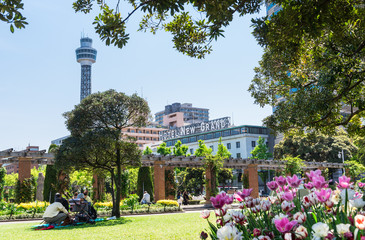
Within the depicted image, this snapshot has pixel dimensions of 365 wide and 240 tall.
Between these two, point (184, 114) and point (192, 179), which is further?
point (184, 114)

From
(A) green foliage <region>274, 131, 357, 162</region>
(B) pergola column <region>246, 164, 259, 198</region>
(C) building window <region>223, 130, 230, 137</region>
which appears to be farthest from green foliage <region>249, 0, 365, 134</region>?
(C) building window <region>223, 130, 230, 137</region>

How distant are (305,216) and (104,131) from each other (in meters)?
12.6

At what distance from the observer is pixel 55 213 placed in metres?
11.9

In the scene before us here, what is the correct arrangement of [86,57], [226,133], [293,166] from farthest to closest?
[86,57]
[226,133]
[293,166]

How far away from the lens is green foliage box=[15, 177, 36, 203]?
20.7 meters

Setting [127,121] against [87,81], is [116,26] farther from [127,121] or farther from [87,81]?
[87,81]

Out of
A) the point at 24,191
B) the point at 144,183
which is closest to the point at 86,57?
the point at 144,183

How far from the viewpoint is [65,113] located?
15.9 metres

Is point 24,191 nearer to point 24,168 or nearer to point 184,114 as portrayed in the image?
point 24,168

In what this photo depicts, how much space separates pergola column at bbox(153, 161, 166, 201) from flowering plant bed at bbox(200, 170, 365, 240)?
22.0 meters

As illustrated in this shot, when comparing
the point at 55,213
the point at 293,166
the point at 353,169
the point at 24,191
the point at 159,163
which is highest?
the point at 159,163

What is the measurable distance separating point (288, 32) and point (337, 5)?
0.93m

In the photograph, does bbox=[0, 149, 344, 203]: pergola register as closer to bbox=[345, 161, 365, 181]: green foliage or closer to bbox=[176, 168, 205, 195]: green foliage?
bbox=[345, 161, 365, 181]: green foliage

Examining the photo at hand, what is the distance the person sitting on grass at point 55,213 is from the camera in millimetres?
11734
